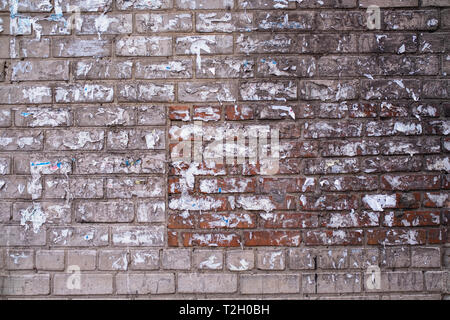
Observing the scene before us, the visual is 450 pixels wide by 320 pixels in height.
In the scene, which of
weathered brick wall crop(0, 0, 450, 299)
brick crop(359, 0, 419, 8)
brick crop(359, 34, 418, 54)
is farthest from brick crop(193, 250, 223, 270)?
Result: brick crop(359, 0, 419, 8)

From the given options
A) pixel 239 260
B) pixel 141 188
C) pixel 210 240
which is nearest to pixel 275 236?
pixel 239 260

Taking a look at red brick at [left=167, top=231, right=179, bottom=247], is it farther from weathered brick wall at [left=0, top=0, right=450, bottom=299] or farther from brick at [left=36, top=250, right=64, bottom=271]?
brick at [left=36, top=250, right=64, bottom=271]

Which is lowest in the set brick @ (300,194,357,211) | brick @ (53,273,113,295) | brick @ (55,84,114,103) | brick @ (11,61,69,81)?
brick @ (53,273,113,295)

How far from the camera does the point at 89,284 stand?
205 centimetres

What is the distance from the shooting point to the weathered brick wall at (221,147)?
2.05 m

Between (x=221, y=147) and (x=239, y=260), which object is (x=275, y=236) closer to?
(x=239, y=260)

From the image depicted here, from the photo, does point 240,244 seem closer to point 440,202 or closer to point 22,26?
point 440,202

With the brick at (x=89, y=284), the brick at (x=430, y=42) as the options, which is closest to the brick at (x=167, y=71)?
the brick at (x=89, y=284)

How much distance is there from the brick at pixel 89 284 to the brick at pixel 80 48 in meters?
1.09

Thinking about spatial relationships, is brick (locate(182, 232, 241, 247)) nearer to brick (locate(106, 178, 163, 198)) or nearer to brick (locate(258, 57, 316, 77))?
brick (locate(106, 178, 163, 198))

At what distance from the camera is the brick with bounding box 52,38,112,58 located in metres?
2.07

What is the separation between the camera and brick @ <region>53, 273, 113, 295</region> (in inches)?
80.6

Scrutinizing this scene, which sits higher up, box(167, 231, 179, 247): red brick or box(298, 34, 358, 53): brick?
box(298, 34, 358, 53): brick
